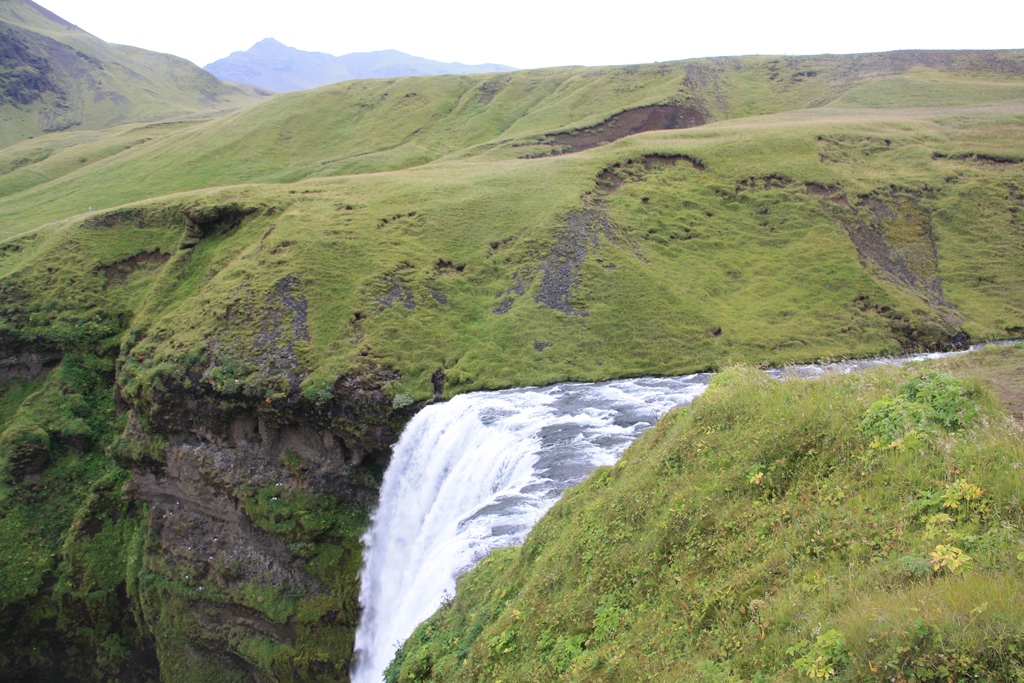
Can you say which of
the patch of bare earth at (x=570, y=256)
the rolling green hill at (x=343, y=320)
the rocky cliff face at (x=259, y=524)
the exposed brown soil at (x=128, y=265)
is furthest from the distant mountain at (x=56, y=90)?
the patch of bare earth at (x=570, y=256)

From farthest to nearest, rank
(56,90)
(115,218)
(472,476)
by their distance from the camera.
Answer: (56,90) → (115,218) → (472,476)

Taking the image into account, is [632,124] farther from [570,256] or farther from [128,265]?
[128,265]

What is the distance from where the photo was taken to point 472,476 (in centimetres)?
2277

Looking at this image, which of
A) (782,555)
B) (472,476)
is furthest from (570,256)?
(782,555)

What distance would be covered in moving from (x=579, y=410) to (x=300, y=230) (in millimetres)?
27606

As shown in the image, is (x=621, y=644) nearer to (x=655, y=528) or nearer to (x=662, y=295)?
(x=655, y=528)

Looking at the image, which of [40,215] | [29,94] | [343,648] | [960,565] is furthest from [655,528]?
[29,94]

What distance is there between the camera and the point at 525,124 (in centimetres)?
9250

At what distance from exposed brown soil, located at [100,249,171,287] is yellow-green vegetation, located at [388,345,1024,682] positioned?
45455mm

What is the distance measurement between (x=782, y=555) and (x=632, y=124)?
81383 millimetres

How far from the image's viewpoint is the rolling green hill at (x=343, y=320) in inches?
1277

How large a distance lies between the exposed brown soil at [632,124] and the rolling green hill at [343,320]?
22.1 metres

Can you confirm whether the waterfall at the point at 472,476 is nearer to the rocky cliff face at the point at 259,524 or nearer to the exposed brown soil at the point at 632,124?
the rocky cliff face at the point at 259,524

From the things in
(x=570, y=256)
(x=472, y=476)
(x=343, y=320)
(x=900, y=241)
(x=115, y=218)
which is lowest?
(x=472, y=476)
